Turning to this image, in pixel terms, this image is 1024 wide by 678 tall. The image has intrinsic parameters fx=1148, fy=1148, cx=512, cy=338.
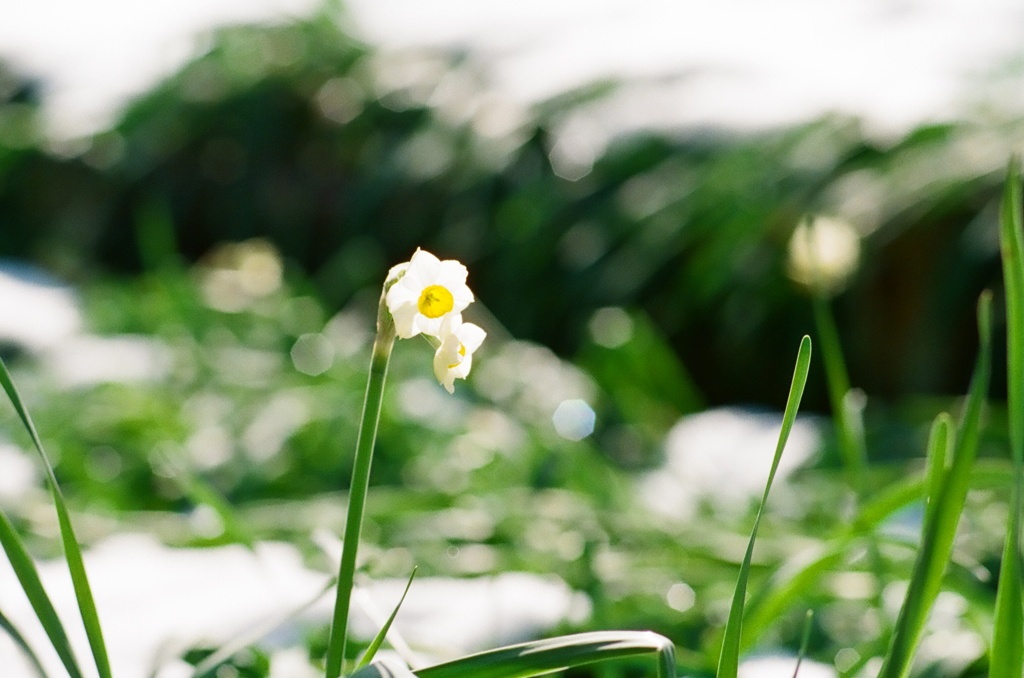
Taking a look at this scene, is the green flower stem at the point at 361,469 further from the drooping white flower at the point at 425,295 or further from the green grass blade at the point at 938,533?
the green grass blade at the point at 938,533

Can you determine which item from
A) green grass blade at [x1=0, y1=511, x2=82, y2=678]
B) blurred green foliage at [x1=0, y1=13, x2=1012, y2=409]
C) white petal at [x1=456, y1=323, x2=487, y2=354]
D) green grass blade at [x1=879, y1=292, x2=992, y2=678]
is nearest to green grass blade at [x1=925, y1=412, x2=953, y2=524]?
green grass blade at [x1=879, y1=292, x2=992, y2=678]

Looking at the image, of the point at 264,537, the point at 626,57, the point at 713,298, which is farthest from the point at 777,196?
the point at 264,537

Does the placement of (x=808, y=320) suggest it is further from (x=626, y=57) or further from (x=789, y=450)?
(x=626, y=57)

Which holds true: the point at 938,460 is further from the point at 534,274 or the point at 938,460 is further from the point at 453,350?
the point at 534,274

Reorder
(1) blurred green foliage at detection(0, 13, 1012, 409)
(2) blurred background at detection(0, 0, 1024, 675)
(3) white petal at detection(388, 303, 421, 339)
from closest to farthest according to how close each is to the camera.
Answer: (3) white petal at detection(388, 303, 421, 339) < (2) blurred background at detection(0, 0, 1024, 675) < (1) blurred green foliage at detection(0, 13, 1012, 409)

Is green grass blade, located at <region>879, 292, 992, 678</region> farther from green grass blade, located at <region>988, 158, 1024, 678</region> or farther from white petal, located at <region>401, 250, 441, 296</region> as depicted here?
white petal, located at <region>401, 250, 441, 296</region>

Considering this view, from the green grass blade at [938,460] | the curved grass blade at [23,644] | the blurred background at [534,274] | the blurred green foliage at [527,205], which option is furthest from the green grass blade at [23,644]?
the blurred green foliage at [527,205]
